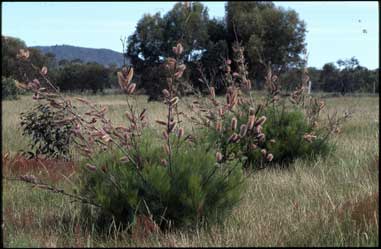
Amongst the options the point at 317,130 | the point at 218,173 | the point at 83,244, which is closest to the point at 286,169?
the point at 317,130

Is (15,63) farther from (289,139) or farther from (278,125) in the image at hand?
(289,139)

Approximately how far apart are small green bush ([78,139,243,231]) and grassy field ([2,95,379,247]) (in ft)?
0.47

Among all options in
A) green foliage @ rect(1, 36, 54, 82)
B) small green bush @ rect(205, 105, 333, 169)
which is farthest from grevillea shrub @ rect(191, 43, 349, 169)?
green foliage @ rect(1, 36, 54, 82)

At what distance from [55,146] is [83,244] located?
405 centimetres

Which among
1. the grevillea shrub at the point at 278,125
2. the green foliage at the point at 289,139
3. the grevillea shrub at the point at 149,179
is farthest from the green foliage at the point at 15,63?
the green foliage at the point at 289,139

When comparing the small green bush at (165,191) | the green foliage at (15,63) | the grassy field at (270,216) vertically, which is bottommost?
the grassy field at (270,216)

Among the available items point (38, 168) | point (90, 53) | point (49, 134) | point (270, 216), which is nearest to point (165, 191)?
point (270, 216)

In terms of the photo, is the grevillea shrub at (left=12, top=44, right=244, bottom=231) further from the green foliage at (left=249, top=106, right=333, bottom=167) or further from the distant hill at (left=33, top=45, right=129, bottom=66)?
the green foliage at (left=249, top=106, right=333, bottom=167)

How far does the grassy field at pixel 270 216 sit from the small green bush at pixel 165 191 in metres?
0.14

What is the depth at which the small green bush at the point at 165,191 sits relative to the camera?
412 centimetres

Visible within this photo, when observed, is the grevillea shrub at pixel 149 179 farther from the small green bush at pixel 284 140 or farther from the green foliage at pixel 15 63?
the small green bush at pixel 284 140

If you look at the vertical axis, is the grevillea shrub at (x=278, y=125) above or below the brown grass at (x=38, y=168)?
above

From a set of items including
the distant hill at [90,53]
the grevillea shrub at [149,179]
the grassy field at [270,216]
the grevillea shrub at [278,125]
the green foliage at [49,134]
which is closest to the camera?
the grassy field at [270,216]

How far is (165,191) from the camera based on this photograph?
4.12 metres
